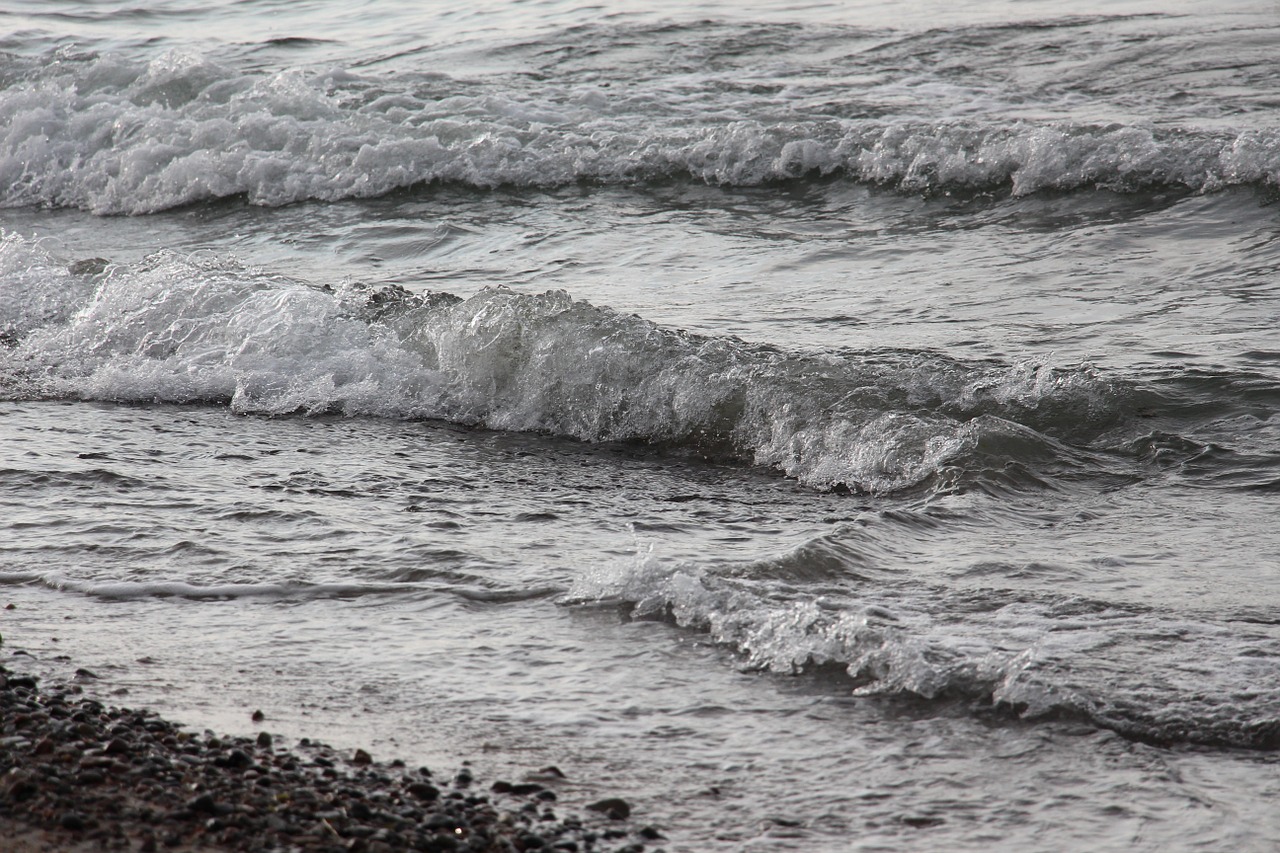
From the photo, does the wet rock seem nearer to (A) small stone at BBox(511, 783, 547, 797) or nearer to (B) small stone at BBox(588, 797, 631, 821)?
(A) small stone at BBox(511, 783, 547, 797)

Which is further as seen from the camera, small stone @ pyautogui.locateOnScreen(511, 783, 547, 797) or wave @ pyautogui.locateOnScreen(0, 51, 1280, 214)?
wave @ pyautogui.locateOnScreen(0, 51, 1280, 214)

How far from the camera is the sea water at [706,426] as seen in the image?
3291 mm

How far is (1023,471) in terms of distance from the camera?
508cm

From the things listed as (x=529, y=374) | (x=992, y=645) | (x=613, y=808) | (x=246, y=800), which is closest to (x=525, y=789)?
(x=613, y=808)

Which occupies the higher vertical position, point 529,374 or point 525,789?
point 529,374

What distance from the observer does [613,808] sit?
2.92 meters

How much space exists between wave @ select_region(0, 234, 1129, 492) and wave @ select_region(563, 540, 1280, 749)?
129 cm

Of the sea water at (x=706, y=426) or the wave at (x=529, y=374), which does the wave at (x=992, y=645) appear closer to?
the sea water at (x=706, y=426)

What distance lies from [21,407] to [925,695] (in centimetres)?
479

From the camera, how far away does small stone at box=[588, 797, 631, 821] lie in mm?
2901

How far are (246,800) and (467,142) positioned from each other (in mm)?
9270

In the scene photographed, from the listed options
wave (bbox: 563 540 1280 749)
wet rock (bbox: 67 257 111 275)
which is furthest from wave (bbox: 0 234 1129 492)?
wave (bbox: 563 540 1280 749)

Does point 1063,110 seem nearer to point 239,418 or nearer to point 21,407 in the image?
point 239,418

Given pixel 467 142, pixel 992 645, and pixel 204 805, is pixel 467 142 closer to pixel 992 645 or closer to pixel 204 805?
pixel 992 645
